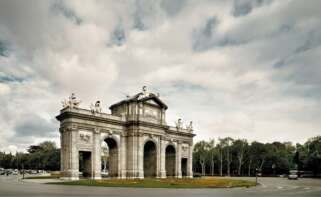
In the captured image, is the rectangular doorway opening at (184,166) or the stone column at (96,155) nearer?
the stone column at (96,155)

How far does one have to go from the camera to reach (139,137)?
6912 centimetres

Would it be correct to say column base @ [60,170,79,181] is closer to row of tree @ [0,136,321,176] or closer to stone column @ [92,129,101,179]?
stone column @ [92,129,101,179]

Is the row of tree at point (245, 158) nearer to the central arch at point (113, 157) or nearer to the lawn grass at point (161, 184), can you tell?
the central arch at point (113, 157)

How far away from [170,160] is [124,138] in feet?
55.4

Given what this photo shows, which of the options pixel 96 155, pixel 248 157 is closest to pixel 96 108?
pixel 96 155

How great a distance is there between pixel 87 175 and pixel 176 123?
26.9 meters

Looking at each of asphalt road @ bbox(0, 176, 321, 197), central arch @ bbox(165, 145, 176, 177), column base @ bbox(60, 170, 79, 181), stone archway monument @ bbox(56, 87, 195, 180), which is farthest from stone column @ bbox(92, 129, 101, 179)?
asphalt road @ bbox(0, 176, 321, 197)

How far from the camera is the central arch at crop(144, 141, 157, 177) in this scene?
7419cm

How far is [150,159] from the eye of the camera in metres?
75.7

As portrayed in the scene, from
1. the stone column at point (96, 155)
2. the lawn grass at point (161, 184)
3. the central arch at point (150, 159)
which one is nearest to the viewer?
the lawn grass at point (161, 184)

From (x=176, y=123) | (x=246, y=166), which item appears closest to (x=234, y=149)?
(x=246, y=166)

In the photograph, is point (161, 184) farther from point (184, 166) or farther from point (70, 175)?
point (184, 166)

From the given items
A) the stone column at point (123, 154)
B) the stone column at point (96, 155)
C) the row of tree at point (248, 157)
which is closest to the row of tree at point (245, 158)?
the row of tree at point (248, 157)

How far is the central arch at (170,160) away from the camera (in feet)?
267
